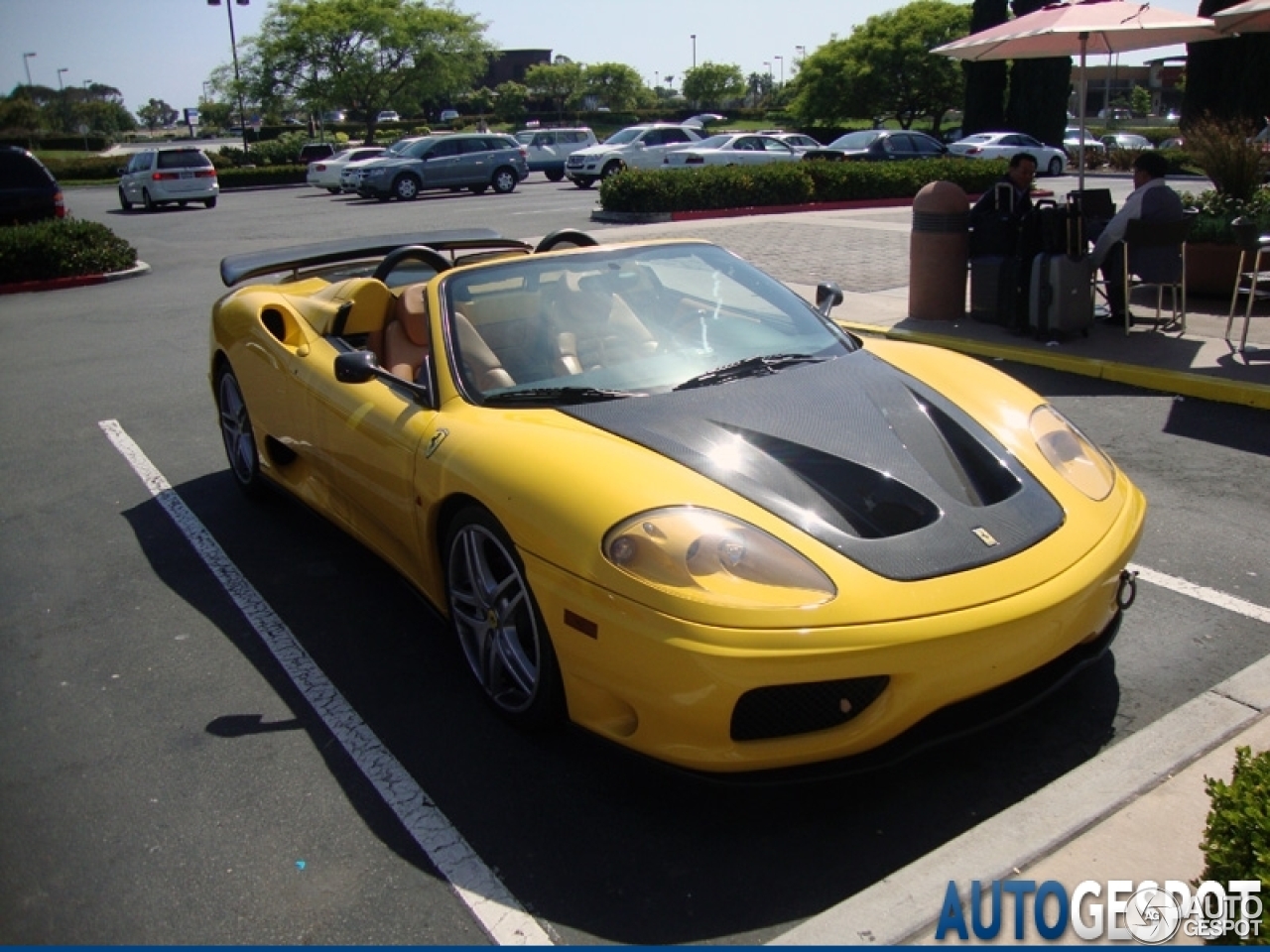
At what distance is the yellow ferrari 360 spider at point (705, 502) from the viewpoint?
284cm

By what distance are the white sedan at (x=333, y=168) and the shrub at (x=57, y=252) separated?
55.0 feet

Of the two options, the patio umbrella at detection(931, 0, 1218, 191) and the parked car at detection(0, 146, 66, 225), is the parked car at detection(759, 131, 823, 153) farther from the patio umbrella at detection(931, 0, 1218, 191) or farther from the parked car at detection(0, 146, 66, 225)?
the patio umbrella at detection(931, 0, 1218, 191)

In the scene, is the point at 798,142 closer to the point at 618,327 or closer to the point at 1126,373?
the point at 1126,373

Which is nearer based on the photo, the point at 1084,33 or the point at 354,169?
the point at 1084,33

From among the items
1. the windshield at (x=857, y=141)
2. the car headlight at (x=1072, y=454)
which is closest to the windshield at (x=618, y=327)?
the car headlight at (x=1072, y=454)

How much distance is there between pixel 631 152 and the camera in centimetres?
2983

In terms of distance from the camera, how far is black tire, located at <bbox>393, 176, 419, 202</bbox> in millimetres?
29406

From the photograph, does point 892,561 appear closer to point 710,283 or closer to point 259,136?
point 710,283

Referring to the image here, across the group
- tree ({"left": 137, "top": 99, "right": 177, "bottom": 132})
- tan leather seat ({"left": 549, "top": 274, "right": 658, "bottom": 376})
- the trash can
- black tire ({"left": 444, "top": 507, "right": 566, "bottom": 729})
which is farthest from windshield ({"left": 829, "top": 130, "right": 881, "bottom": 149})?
tree ({"left": 137, "top": 99, "right": 177, "bottom": 132})

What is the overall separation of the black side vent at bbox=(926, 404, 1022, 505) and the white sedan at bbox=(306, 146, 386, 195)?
31589 millimetres

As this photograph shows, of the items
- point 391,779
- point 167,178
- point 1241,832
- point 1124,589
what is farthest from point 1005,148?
point 1241,832

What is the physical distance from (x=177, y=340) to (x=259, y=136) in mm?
64273

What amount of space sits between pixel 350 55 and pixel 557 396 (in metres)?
58.1

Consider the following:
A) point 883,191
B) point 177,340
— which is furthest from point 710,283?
point 883,191
